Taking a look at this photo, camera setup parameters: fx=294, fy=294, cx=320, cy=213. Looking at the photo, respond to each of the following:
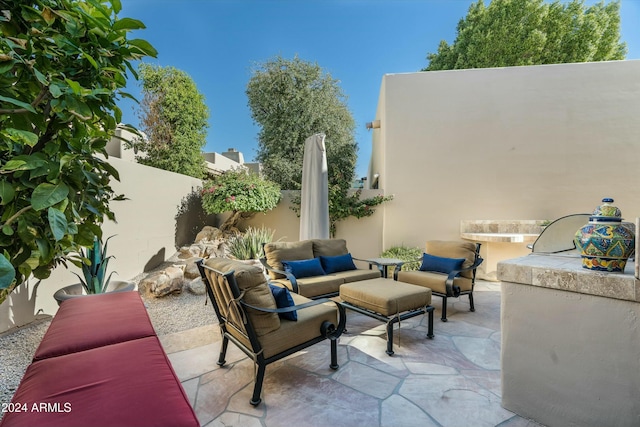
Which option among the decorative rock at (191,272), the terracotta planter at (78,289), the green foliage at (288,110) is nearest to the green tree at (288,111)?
the green foliage at (288,110)

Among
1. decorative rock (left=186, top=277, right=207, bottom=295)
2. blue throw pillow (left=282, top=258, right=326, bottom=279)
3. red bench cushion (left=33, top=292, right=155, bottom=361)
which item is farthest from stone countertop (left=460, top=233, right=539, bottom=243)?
red bench cushion (left=33, top=292, right=155, bottom=361)

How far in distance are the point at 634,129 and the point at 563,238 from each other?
7087 mm

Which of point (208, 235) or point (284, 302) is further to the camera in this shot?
point (208, 235)

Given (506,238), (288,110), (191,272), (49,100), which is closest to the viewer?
(49,100)

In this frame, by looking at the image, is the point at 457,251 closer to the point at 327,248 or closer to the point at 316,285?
the point at 327,248

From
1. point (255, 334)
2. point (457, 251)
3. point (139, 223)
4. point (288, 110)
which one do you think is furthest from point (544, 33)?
point (139, 223)

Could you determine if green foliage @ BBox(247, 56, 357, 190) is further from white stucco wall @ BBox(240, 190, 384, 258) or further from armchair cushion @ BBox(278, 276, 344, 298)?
armchair cushion @ BBox(278, 276, 344, 298)

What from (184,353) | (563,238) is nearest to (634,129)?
(563,238)

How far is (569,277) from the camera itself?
199 cm

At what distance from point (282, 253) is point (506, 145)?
21.0ft

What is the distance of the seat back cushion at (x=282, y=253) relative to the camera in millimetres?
4609

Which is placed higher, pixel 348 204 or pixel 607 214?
pixel 348 204

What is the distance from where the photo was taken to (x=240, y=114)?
10.9 meters

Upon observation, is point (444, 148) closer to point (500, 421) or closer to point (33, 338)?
point (500, 421)
